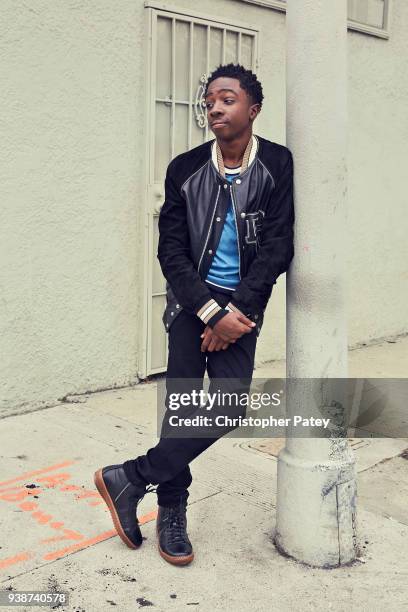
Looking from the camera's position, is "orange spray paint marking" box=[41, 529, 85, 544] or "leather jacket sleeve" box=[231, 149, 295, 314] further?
"orange spray paint marking" box=[41, 529, 85, 544]

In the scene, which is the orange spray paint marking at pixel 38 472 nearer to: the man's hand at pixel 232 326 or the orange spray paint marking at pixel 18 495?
the orange spray paint marking at pixel 18 495

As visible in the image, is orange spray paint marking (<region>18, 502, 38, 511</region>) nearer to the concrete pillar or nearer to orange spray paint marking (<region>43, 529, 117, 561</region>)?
orange spray paint marking (<region>43, 529, 117, 561</region>)

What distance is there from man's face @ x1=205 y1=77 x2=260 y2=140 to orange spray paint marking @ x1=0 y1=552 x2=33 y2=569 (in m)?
1.93

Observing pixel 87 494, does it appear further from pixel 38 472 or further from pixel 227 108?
pixel 227 108

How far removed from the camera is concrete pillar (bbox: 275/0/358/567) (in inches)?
125

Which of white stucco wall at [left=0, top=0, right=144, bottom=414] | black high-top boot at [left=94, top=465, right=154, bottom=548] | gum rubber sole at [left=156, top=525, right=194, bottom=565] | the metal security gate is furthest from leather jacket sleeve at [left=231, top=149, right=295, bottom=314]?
the metal security gate

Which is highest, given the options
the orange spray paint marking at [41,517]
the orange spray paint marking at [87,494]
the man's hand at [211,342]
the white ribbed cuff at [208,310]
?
the white ribbed cuff at [208,310]

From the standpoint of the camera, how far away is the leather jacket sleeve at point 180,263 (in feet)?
10.3

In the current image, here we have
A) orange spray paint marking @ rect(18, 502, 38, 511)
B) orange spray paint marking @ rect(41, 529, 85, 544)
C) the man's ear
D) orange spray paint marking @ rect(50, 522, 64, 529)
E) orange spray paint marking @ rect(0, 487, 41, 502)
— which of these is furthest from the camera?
orange spray paint marking @ rect(0, 487, 41, 502)

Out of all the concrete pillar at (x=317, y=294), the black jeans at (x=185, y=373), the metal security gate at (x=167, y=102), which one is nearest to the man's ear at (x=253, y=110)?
the concrete pillar at (x=317, y=294)

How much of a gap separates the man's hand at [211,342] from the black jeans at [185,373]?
0.05m

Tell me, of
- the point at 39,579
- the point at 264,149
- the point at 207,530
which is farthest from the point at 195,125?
the point at 39,579

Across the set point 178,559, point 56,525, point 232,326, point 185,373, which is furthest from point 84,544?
point 232,326

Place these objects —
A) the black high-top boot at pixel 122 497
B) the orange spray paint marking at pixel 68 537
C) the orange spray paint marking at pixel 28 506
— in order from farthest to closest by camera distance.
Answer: the orange spray paint marking at pixel 28 506
the orange spray paint marking at pixel 68 537
the black high-top boot at pixel 122 497
